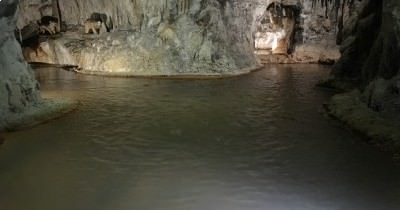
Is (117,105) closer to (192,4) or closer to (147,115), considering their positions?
(147,115)

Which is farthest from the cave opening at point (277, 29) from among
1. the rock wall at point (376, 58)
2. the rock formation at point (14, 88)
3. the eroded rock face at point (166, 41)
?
the rock formation at point (14, 88)

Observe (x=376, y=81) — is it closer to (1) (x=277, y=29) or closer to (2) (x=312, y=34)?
(2) (x=312, y=34)

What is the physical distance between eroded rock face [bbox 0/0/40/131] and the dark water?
889 millimetres

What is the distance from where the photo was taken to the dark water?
418 cm

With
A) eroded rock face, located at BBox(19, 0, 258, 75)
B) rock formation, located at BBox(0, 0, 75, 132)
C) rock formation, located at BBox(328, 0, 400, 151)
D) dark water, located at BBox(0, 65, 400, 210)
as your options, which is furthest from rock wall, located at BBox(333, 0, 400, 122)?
rock formation, located at BBox(0, 0, 75, 132)

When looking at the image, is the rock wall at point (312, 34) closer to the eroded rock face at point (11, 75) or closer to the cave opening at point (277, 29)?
the cave opening at point (277, 29)

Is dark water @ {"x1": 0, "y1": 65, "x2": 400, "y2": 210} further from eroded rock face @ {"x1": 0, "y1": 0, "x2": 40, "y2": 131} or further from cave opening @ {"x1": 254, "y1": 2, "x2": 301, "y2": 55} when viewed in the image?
cave opening @ {"x1": 254, "y1": 2, "x2": 301, "y2": 55}

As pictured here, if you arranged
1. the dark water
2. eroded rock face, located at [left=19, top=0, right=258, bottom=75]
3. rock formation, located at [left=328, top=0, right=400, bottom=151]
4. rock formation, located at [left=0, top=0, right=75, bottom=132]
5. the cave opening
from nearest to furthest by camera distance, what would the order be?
the dark water
rock formation, located at [left=328, top=0, right=400, bottom=151]
rock formation, located at [left=0, top=0, right=75, bottom=132]
eroded rock face, located at [left=19, top=0, right=258, bottom=75]
the cave opening

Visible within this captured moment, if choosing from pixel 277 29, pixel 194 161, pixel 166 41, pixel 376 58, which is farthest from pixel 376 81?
pixel 277 29

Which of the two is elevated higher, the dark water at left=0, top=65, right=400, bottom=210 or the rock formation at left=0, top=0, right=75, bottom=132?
the rock formation at left=0, top=0, right=75, bottom=132

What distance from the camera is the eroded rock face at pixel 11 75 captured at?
7.25 meters

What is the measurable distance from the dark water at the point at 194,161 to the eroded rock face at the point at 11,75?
889mm

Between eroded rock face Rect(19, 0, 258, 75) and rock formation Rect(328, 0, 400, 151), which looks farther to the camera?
eroded rock face Rect(19, 0, 258, 75)

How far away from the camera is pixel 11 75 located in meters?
7.65
